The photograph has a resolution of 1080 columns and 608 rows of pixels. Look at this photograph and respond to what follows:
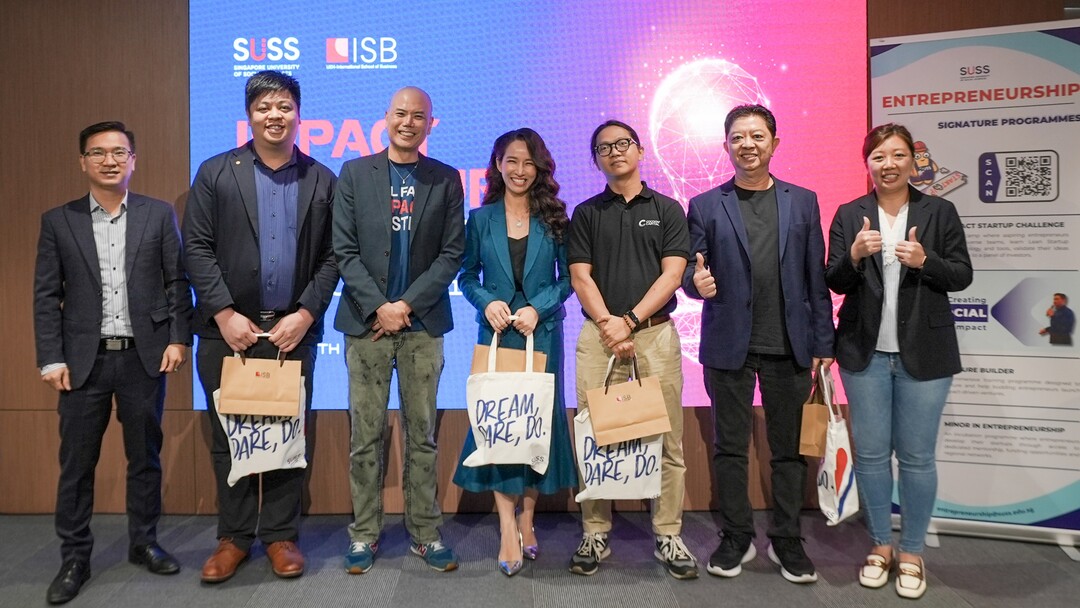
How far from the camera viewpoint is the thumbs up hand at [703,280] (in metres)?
2.57

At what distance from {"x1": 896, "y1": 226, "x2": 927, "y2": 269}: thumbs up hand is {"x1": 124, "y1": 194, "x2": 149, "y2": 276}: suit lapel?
3.01 m

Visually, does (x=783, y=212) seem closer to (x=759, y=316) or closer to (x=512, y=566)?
(x=759, y=316)

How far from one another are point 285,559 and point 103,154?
5.91 feet

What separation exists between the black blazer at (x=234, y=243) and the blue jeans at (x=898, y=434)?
2232 millimetres

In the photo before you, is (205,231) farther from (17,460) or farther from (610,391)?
(17,460)

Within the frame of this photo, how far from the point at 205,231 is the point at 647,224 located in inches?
70.6

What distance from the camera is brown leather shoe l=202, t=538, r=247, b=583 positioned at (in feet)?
8.76

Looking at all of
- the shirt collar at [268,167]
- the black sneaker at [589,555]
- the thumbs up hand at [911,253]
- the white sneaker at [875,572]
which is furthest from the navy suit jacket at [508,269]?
the white sneaker at [875,572]

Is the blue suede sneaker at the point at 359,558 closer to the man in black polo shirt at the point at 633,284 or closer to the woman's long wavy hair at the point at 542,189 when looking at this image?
→ the man in black polo shirt at the point at 633,284

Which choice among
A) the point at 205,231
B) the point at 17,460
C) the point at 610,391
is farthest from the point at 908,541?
the point at 17,460

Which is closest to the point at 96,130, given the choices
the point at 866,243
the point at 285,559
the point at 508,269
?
the point at 508,269

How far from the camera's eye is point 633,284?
2.71 meters

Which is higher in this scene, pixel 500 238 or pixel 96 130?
pixel 96 130

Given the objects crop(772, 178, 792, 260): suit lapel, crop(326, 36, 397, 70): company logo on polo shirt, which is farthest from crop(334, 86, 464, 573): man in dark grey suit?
crop(772, 178, 792, 260): suit lapel
